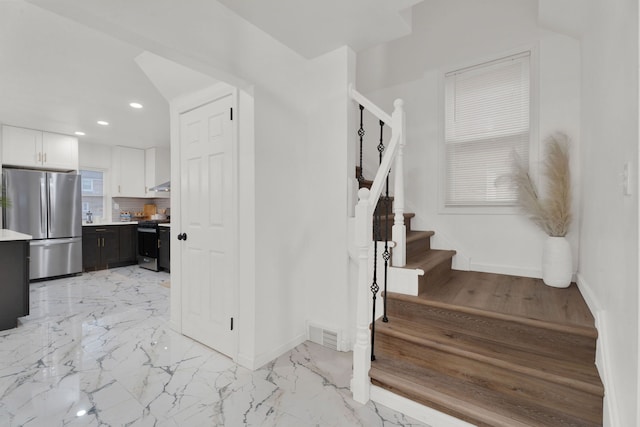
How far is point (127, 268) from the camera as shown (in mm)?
5738

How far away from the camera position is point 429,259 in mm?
2420

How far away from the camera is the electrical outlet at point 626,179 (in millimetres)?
1027

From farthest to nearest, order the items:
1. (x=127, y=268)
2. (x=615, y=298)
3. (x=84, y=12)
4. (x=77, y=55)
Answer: (x=127, y=268)
(x=77, y=55)
(x=84, y=12)
(x=615, y=298)

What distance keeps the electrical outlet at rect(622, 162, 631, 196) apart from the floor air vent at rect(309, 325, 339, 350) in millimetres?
1997

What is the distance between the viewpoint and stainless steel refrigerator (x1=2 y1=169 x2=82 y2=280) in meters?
4.44

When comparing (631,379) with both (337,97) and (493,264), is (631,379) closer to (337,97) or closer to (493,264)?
(493,264)

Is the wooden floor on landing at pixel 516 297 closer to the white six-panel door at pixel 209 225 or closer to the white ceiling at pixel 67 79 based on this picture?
the white six-panel door at pixel 209 225

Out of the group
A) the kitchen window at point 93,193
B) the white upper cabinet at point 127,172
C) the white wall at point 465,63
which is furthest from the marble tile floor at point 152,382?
the white upper cabinet at point 127,172

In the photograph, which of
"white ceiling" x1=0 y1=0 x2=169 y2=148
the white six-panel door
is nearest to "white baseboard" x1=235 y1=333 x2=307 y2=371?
the white six-panel door

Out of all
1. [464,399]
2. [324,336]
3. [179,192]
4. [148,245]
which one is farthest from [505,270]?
[148,245]

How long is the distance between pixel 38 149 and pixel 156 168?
5.83ft

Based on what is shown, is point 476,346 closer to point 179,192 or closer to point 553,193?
point 553,193

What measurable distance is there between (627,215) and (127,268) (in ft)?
22.5

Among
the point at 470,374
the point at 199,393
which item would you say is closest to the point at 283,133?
the point at 199,393
